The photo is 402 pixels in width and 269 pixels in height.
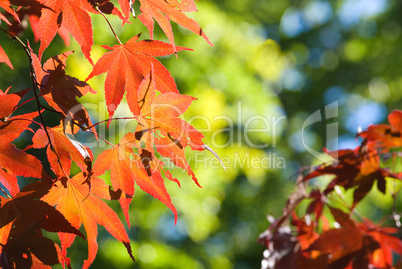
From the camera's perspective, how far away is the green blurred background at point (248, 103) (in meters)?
4.65

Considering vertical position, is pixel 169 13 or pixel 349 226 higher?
pixel 169 13

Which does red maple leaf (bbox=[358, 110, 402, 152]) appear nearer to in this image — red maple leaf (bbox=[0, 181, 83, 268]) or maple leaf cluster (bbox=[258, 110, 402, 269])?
maple leaf cluster (bbox=[258, 110, 402, 269])

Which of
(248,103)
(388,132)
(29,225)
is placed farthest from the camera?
(248,103)

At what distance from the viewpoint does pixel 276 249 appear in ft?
4.12

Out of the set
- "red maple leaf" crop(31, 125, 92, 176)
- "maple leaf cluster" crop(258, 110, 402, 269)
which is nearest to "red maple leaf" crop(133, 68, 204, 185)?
"red maple leaf" crop(31, 125, 92, 176)

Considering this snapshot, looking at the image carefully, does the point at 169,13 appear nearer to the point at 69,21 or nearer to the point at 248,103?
the point at 69,21

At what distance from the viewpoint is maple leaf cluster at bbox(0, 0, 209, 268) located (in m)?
0.63

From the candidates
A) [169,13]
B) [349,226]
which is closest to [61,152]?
[169,13]

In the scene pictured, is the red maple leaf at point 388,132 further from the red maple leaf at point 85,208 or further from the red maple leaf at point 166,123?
the red maple leaf at point 85,208

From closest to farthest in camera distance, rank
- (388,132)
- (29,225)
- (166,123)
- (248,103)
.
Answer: (29,225) → (166,123) → (388,132) → (248,103)

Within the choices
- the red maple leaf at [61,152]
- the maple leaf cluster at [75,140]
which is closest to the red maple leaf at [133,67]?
the maple leaf cluster at [75,140]

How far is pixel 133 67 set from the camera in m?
0.78

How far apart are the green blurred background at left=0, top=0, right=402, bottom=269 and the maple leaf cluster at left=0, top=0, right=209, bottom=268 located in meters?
1.76

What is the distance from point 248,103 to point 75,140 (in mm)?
5149
